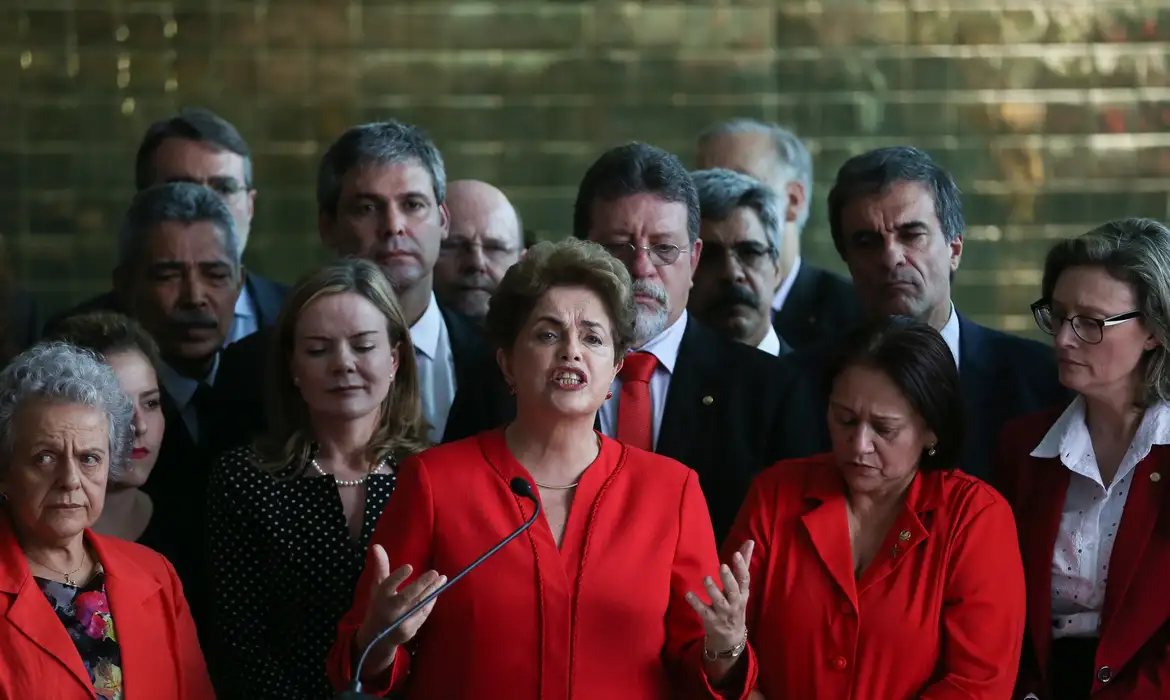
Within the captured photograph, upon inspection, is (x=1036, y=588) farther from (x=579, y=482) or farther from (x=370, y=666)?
(x=370, y=666)

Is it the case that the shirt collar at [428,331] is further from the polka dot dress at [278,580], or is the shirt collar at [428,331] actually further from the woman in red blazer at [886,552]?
the woman in red blazer at [886,552]

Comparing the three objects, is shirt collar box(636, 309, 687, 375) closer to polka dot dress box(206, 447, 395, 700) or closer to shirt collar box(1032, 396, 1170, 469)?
polka dot dress box(206, 447, 395, 700)

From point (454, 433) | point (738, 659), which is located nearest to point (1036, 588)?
point (738, 659)

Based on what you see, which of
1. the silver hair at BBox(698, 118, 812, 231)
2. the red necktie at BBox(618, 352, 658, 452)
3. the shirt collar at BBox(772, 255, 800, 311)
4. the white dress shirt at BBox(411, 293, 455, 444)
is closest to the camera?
the red necktie at BBox(618, 352, 658, 452)

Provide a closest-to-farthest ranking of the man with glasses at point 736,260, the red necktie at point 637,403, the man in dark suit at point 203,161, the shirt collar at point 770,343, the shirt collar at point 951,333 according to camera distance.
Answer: the red necktie at point 637,403 < the shirt collar at point 951,333 < the man with glasses at point 736,260 < the shirt collar at point 770,343 < the man in dark suit at point 203,161

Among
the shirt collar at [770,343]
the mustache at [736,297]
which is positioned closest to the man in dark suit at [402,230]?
the mustache at [736,297]

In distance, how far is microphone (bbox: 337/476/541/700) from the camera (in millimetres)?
2646

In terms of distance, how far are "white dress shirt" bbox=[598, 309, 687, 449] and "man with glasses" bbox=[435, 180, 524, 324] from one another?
112 centimetres

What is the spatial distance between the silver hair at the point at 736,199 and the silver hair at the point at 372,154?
2.27ft

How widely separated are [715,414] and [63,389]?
53.2 inches

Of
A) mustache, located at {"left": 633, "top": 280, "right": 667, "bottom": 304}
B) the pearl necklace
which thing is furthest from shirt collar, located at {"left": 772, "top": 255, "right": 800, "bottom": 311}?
the pearl necklace

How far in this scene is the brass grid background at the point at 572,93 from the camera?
661 cm

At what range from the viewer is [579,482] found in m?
3.22

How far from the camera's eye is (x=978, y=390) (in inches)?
160
